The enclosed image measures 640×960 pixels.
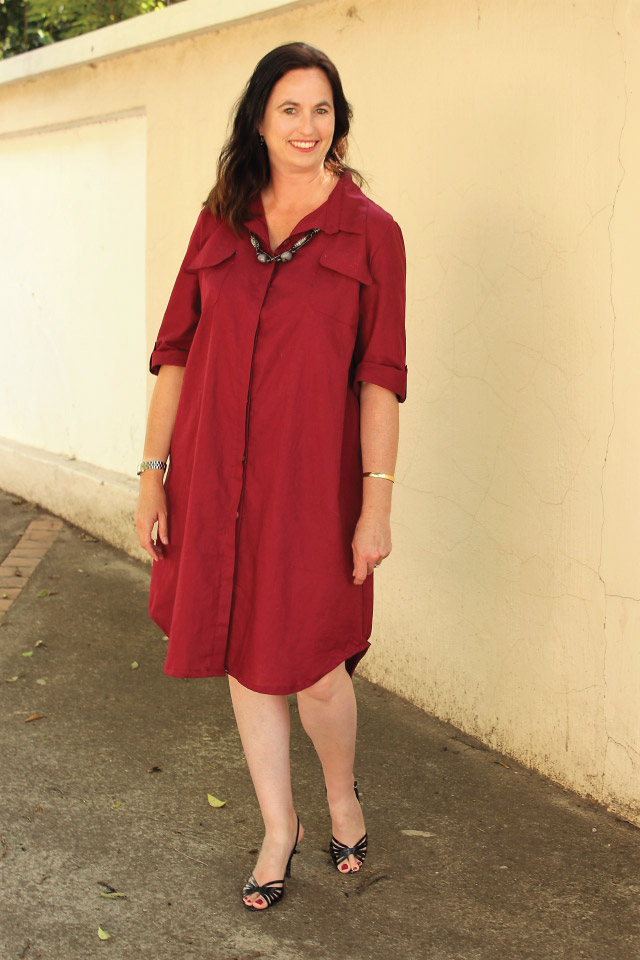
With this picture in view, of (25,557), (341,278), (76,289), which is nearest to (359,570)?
(341,278)

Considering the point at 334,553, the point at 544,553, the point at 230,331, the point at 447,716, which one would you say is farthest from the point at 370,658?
the point at 230,331

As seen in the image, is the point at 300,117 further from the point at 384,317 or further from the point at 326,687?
the point at 326,687

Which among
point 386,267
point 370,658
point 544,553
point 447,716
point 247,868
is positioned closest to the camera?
point 386,267

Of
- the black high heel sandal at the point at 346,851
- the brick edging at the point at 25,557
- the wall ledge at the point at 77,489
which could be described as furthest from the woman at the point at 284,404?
the wall ledge at the point at 77,489

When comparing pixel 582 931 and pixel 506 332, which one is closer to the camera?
pixel 582 931

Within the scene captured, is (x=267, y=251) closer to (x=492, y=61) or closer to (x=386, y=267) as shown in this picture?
(x=386, y=267)

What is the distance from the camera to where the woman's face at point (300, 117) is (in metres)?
2.52

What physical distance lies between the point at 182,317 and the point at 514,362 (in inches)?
43.7

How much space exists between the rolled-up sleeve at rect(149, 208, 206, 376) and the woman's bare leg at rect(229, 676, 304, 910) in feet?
2.77

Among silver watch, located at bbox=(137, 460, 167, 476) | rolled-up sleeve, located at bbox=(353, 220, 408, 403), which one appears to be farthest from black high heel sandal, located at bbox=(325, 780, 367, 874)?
rolled-up sleeve, located at bbox=(353, 220, 408, 403)

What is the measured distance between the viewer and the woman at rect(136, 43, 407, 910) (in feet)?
8.31

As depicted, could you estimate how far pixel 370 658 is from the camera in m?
4.18

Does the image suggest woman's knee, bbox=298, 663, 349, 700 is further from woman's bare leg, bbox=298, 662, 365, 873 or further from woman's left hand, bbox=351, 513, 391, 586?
woman's left hand, bbox=351, 513, 391, 586

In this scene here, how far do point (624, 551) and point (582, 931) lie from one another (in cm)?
100
